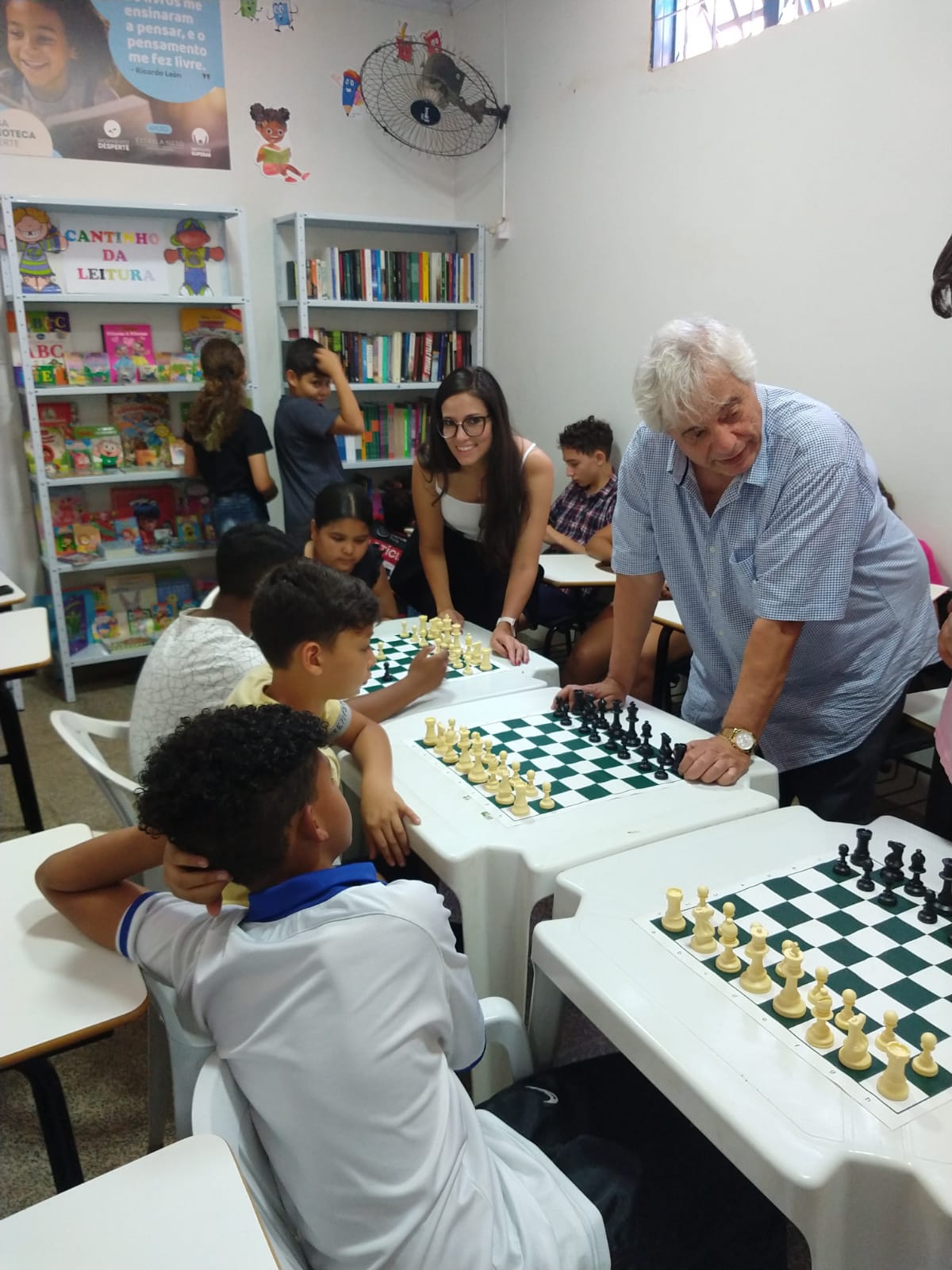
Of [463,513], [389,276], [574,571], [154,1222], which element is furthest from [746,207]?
[154,1222]

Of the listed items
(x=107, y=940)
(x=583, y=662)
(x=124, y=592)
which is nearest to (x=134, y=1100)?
(x=107, y=940)

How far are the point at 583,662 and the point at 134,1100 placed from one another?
2144 millimetres

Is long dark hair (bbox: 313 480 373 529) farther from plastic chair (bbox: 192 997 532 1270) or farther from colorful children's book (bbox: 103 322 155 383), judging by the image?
colorful children's book (bbox: 103 322 155 383)

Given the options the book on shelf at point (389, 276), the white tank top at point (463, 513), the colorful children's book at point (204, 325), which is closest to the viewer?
the white tank top at point (463, 513)

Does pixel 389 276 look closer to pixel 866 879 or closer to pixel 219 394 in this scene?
pixel 219 394

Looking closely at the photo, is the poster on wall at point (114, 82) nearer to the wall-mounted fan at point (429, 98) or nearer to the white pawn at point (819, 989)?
the wall-mounted fan at point (429, 98)

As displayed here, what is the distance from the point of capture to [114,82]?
403 centimetres

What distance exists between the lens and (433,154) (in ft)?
16.1

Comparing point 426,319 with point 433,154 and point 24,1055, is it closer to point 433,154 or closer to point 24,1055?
point 433,154

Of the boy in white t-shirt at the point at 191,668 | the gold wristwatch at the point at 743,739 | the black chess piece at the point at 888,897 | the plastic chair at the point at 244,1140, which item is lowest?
the plastic chair at the point at 244,1140

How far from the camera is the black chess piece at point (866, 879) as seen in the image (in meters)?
1.21

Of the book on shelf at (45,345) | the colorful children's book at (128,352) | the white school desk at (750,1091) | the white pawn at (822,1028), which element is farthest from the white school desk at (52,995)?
the colorful children's book at (128,352)

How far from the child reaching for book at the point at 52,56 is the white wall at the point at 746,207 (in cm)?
192

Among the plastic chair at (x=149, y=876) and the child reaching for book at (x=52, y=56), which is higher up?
the child reaching for book at (x=52, y=56)
